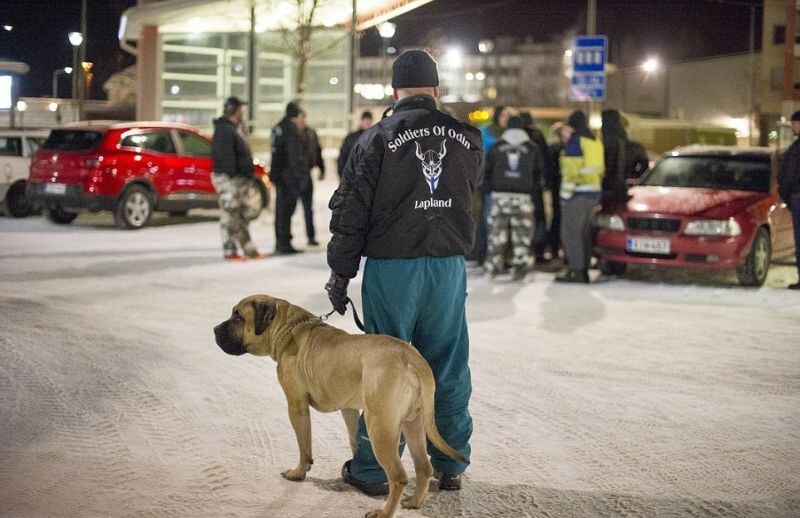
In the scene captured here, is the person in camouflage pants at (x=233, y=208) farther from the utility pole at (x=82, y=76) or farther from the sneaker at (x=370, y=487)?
the utility pole at (x=82, y=76)

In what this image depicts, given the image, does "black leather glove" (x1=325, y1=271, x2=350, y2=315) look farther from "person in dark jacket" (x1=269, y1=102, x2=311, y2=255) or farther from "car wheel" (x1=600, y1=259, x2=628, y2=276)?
"person in dark jacket" (x1=269, y1=102, x2=311, y2=255)

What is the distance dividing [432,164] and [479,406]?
7.75 ft

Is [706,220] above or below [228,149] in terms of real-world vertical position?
below

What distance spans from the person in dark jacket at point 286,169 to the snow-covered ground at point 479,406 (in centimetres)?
264

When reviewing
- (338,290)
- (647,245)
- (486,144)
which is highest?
(486,144)

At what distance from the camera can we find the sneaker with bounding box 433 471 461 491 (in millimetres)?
5285

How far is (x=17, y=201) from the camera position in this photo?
20453mm

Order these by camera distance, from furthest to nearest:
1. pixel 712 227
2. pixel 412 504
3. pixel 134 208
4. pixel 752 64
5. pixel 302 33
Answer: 1. pixel 752 64
2. pixel 302 33
3. pixel 134 208
4. pixel 712 227
5. pixel 412 504

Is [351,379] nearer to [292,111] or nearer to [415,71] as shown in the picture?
[415,71]

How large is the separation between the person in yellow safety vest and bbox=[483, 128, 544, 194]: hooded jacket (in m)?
0.40

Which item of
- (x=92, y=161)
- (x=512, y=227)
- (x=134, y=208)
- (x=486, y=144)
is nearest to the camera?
(x=512, y=227)

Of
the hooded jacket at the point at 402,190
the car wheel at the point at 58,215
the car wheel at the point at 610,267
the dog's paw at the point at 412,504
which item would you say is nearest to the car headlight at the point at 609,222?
the car wheel at the point at 610,267

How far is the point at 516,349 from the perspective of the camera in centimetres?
898

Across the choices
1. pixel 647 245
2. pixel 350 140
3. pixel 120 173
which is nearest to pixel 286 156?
pixel 350 140
